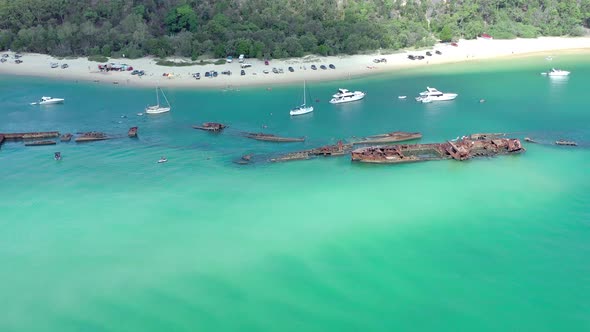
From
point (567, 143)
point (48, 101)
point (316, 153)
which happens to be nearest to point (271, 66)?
point (48, 101)

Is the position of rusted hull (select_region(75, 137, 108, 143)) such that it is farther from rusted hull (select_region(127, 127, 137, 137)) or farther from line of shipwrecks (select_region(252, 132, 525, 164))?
line of shipwrecks (select_region(252, 132, 525, 164))

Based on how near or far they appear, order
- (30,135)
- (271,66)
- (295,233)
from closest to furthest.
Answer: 1. (295,233)
2. (30,135)
3. (271,66)

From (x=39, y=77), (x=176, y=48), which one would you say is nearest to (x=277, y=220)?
(x=176, y=48)

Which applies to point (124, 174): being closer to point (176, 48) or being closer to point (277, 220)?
point (277, 220)

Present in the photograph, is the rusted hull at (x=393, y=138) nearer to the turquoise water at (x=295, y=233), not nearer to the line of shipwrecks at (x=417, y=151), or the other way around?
the turquoise water at (x=295, y=233)

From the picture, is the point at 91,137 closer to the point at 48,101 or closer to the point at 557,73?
the point at 48,101

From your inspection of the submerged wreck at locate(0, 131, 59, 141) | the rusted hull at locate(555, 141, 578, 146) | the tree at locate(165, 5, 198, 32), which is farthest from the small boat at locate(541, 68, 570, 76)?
the submerged wreck at locate(0, 131, 59, 141)

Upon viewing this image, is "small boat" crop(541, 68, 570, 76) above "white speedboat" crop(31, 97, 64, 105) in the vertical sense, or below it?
below
